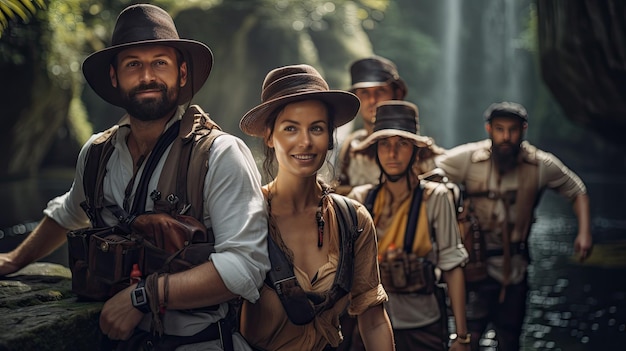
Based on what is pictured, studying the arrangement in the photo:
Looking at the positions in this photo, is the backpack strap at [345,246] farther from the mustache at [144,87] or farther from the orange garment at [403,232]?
the orange garment at [403,232]

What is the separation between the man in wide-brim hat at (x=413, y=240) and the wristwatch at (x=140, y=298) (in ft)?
6.98

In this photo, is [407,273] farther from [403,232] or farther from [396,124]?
[396,124]

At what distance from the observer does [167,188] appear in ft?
9.30

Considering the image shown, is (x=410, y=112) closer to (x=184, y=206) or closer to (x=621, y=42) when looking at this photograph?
(x=184, y=206)

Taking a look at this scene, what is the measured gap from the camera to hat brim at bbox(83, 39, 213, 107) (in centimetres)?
306

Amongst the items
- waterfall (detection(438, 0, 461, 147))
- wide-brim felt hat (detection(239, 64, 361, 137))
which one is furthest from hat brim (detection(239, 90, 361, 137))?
waterfall (detection(438, 0, 461, 147))

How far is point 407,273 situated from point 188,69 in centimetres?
200

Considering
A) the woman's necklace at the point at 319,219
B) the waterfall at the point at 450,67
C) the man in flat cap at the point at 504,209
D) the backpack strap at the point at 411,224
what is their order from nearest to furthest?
1. the woman's necklace at the point at 319,219
2. the backpack strap at the point at 411,224
3. the man in flat cap at the point at 504,209
4. the waterfall at the point at 450,67

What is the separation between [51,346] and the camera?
2787 mm

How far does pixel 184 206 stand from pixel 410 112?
2.48 m

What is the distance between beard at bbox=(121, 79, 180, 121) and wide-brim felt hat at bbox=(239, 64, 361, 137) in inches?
12.6

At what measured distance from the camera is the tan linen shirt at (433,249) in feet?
14.8

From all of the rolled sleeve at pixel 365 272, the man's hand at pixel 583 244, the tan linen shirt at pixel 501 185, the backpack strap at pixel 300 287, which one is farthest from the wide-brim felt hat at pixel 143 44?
the man's hand at pixel 583 244

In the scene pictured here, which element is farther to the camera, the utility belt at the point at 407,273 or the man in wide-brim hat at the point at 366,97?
the man in wide-brim hat at the point at 366,97
